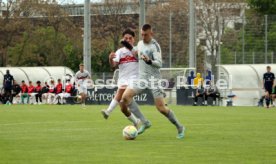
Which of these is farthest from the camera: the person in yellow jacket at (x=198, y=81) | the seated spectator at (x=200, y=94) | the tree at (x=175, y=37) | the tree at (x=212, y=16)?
the tree at (x=212, y=16)

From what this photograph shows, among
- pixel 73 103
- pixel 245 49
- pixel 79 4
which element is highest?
pixel 79 4

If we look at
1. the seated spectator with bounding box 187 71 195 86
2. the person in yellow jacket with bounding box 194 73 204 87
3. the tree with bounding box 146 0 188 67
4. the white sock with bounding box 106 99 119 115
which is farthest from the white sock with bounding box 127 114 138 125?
the tree with bounding box 146 0 188 67

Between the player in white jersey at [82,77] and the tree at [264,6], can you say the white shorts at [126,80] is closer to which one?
the player in white jersey at [82,77]

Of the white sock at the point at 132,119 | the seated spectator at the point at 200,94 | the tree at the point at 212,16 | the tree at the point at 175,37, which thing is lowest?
the seated spectator at the point at 200,94

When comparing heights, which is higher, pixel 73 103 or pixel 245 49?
pixel 245 49

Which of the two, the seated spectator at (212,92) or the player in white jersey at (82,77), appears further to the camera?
the seated spectator at (212,92)

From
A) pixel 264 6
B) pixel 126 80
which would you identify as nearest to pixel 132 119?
pixel 126 80

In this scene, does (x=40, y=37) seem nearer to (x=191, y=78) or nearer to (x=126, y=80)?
(x=191, y=78)

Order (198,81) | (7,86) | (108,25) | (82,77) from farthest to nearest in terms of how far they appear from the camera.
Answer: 1. (108,25)
2. (7,86)
3. (198,81)
4. (82,77)

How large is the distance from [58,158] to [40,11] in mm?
64682

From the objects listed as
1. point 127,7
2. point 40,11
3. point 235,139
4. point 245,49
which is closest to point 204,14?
point 127,7

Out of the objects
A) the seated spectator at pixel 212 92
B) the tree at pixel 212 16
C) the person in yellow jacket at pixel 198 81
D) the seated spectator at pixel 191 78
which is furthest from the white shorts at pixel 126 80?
the tree at pixel 212 16

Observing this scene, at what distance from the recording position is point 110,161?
39.7 feet

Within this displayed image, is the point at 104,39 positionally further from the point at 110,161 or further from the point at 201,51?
the point at 110,161
